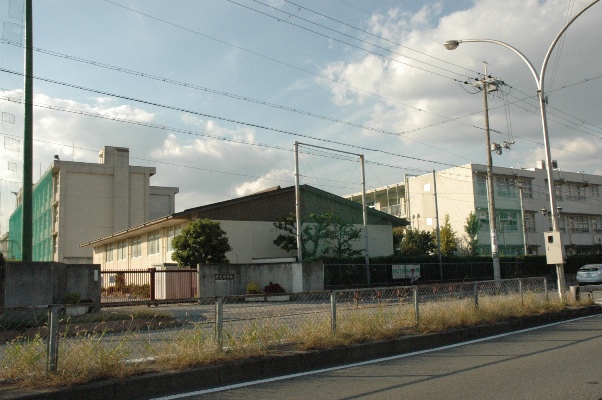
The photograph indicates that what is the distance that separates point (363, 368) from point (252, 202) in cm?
2836

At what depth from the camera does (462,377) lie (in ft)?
25.3

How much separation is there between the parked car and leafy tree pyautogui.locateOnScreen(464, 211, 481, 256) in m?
15.2

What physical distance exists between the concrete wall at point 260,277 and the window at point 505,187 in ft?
108

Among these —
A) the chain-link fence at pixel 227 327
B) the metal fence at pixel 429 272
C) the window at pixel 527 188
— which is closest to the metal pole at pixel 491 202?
the metal fence at pixel 429 272

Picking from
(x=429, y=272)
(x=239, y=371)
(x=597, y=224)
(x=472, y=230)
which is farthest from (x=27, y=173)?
(x=597, y=224)

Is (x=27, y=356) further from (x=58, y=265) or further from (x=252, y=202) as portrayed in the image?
(x=252, y=202)

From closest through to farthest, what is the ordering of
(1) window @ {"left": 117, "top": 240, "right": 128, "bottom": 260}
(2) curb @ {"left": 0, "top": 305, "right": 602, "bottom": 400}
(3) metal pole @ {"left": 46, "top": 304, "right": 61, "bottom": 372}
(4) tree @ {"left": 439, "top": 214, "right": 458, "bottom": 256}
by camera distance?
(2) curb @ {"left": 0, "top": 305, "right": 602, "bottom": 400}
(3) metal pole @ {"left": 46, "top": 304, "right": 61, "bottom": 372}
(1) window @ {"left": 117, "top": 240, "right": 128, "bottom": 260}
(4) tree @ {"left": 439, "top": 214, "right": 458, "bottom": 256}

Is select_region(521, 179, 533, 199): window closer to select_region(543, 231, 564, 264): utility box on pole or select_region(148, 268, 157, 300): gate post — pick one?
select_region(148, 268, 157, 300): gate post

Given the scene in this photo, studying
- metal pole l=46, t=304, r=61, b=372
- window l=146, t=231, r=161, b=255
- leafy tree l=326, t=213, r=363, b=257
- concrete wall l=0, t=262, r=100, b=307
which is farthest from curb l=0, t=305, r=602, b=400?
window l=146, t=231, r=161, b=255

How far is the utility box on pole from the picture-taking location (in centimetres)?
1623

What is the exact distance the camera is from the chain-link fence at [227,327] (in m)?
6.78

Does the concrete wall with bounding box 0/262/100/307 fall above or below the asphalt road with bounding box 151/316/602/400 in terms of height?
above

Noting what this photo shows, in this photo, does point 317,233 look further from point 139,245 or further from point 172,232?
point 139,245

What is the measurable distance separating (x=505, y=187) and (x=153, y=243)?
35.4m
